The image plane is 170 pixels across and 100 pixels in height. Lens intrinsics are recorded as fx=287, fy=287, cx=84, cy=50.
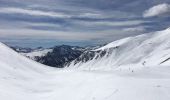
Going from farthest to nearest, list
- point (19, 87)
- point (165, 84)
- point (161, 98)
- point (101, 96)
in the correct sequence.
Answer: point (19, 87), point (165, 84), point (101, 96), point (161, 98)

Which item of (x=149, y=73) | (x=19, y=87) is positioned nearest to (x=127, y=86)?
(x=149, y=73)

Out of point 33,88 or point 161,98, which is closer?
point 161,98

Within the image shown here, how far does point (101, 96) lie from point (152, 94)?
2.57 m

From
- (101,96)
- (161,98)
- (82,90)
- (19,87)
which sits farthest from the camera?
(19,87)

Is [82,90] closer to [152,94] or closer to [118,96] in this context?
[118,96]

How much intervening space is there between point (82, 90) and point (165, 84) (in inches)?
192

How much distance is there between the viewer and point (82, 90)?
1742cm

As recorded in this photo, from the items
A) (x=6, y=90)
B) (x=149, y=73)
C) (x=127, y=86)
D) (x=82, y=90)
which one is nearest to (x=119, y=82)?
(x=127, y=86)

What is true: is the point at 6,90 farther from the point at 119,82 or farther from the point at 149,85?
the point at 149,85

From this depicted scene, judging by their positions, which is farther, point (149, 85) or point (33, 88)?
point (33, 88)

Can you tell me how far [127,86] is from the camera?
15156 mm

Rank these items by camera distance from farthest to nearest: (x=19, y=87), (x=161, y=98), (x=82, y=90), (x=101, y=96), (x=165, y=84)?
1. (x=19, y=87)
2. (x=82, y=90)
3. (x=165, y=84)
4. (x=101, y=96)
5. (x=161, y=98)

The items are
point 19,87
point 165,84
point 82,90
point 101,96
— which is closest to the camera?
point 101,96

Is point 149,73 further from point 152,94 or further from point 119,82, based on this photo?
point 152,94
